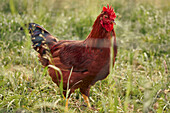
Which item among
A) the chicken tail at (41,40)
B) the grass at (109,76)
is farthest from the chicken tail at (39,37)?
the grass at (109,76)

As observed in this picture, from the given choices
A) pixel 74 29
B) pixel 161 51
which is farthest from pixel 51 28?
pixel 161 51

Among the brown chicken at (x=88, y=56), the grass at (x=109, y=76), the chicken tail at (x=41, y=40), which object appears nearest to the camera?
the brown chicken at (x=88, y=56)

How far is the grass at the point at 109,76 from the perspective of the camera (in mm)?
2643

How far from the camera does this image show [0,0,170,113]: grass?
2.64 meters

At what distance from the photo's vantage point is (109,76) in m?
2.94

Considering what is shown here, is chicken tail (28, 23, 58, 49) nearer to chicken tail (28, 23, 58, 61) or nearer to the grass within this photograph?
chicken tail (28, 23, 58, 61)

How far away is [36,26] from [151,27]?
2682 millimetres

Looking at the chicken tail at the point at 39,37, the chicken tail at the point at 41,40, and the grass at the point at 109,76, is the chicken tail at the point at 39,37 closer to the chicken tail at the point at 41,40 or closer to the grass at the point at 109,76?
the chicken tail at the point at 41,40

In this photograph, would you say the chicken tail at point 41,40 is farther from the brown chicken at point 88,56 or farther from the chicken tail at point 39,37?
the brown chicken at point 88,56

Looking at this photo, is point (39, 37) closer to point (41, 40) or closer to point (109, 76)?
point (41, 40)

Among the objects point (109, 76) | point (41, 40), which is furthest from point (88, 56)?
point (41, 40)

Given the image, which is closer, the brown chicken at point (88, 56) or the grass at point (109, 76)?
the brown chicken at point (88, 56)

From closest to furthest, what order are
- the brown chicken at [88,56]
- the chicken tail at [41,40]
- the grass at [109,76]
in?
the brown chicken at [88,56]
the grass at [109,76]
the chicken tail at [41,40]

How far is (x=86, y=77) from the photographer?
2.57 m
